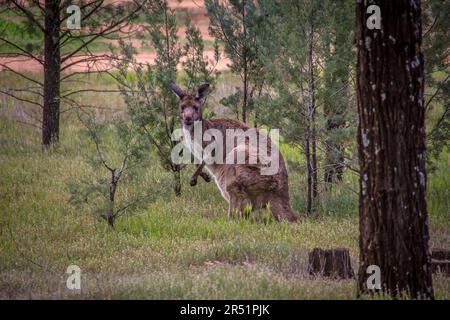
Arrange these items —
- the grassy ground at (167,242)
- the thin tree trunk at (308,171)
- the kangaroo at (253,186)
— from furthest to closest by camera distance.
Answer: the thin tree trunk at (308,171) < the kangaroo at (253,186) < the grassy ground at (167,242)

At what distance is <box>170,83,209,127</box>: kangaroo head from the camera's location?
12.8 meters

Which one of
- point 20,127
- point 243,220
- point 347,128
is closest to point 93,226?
Answer: point 243,220

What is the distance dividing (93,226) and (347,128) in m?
4.11

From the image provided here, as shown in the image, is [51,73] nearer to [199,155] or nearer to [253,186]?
[199,155]

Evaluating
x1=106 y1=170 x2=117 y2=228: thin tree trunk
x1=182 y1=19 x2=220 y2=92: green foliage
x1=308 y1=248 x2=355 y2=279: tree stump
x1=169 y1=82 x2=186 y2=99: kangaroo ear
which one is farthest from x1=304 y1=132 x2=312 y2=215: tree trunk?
x1=308 y1=248 x2=355 y2=279: tree stump

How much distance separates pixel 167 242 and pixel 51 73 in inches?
289

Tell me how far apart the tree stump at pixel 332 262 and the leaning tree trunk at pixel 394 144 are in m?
1.32

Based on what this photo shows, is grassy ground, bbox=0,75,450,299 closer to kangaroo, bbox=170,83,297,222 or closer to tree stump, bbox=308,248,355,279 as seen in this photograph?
tree stump, bbox=308,248,355,279

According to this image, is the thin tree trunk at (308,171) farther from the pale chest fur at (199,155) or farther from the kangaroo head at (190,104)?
the kangaroo head at (190,104)

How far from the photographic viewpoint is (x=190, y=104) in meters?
12.9

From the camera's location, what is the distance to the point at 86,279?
8.62 m

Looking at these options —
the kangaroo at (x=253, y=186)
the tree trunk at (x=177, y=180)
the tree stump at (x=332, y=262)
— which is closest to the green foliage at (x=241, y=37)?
the tree trunk at (x=177, y=180)

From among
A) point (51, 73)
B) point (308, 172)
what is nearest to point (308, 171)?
point (308, 172)

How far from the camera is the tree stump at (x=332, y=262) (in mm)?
8578
